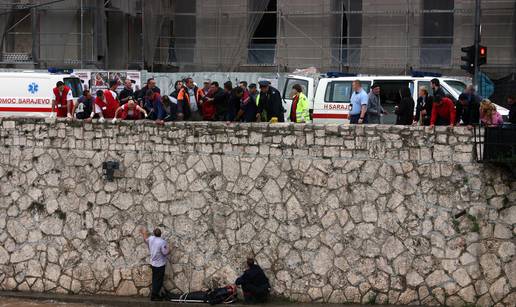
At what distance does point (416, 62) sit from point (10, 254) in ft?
46.1

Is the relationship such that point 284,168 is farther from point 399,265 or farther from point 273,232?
point 399,265

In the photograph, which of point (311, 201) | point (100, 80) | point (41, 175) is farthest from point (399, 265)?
point (100, 80)

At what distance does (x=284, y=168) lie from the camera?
1534 cm

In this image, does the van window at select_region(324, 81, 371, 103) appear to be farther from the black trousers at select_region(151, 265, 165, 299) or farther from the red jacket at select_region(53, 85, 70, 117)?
the black trousers at select_region(151, 265, 165, 299)

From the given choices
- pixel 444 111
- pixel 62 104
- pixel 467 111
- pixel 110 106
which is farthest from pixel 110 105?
pixel 467 111

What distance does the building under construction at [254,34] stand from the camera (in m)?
25.7

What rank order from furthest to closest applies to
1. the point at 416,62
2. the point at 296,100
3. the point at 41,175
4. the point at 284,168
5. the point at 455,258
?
the point at 416,62, the point at 296,100, the point at 41,175, the point at 284,168, the point at 455,258

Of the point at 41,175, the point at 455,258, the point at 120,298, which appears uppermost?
the point at 41,175

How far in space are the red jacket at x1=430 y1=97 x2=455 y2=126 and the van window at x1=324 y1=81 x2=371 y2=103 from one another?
423 cm

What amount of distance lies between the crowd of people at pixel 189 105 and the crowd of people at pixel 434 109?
141 centimetres

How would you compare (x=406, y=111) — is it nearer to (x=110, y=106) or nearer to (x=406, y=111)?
(x=406, y=111)

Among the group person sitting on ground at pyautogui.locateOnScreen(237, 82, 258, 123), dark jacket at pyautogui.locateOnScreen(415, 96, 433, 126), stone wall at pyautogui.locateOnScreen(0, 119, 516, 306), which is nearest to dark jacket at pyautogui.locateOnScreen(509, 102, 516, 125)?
dark jacket at pyautogui.locateOnScreen(415, 96, 433, 126)

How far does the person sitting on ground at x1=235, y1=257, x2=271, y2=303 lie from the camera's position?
49.4ft

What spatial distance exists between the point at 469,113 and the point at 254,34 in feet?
44.4
